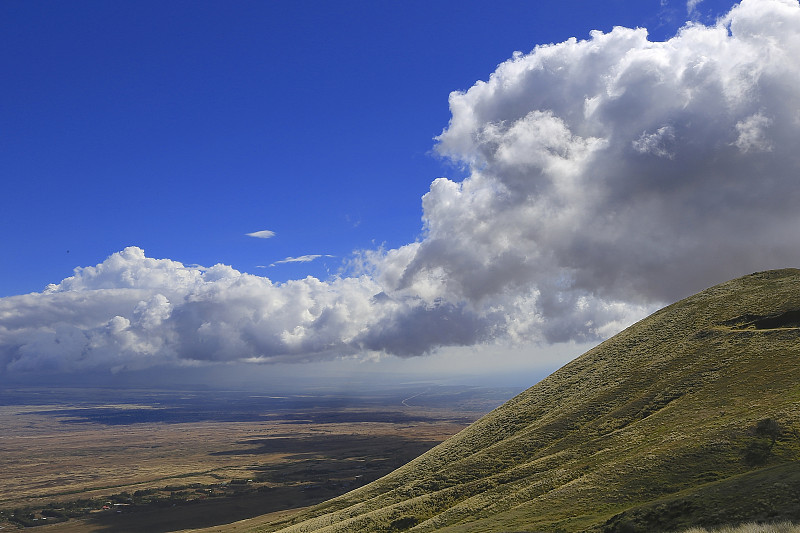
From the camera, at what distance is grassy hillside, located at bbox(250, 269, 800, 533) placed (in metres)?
43.2

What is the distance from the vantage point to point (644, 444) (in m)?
60.7

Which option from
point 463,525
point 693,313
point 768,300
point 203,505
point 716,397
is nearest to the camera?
point 463,525

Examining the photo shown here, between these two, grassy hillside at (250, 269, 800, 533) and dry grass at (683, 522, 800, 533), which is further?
grassy hillside at (250, 269, 800, 533)

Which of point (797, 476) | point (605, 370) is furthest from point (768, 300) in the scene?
point (797, 476)

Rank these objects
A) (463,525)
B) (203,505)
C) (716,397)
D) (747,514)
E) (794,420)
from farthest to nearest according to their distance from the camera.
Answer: (203,505) → (716,397) → (463,525) → (794,420) → (747,514)

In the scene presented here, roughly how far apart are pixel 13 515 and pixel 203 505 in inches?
2824

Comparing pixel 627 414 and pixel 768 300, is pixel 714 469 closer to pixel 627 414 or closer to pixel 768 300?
pixel 627 414

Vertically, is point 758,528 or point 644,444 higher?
point 758,528

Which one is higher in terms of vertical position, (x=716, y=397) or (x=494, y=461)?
(x=716, y=397)

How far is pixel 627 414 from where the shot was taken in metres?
75.9

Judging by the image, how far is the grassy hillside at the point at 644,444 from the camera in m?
43.2

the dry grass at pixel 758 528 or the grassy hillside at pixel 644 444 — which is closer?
the dry grass at pixel 758 528

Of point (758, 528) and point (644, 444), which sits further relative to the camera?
point (644, 444)

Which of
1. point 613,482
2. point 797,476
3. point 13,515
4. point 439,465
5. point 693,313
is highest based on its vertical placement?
point 693,313
